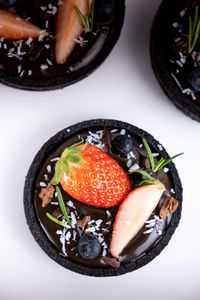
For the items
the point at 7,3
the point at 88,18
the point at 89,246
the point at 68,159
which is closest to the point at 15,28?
the point at 7,3

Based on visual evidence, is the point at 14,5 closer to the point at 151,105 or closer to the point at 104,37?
the point at 104,37

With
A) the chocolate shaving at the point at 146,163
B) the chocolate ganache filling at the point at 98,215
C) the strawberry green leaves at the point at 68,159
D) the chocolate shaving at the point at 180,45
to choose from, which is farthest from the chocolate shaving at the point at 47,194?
the chocolate shaving at the point at 180,45

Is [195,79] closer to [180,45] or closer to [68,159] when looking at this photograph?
[180,45]

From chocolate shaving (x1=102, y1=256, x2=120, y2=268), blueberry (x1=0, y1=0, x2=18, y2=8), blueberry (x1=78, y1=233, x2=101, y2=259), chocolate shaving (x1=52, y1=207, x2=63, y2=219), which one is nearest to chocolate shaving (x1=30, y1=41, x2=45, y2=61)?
blueberry (x1=0, y1=0, x2=18, y2=8)

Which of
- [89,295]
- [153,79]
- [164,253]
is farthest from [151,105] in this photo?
[89,295]

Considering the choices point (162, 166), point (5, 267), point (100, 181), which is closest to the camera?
point (100, 181)

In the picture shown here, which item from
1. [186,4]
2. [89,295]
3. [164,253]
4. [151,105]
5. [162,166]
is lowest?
[89,295]
